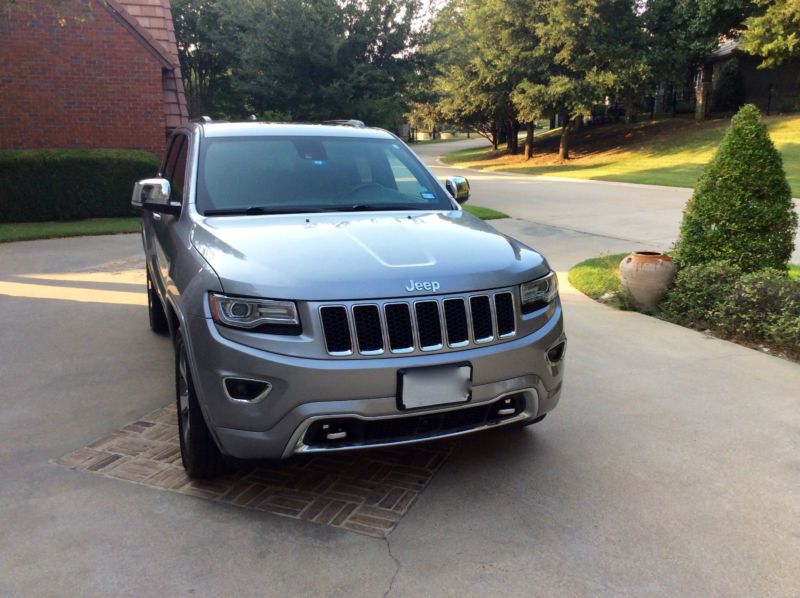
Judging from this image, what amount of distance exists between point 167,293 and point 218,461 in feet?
3.61

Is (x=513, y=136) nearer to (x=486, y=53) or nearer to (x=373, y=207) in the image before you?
(x=486, y=53)

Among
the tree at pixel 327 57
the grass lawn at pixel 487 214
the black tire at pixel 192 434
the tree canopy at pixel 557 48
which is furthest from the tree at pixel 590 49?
the black tire at pixel 192 434

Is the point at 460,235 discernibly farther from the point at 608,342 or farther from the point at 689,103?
the point at 689,103

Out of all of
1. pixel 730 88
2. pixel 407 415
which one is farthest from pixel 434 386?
pixel 730 88

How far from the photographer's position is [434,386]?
3.04 metres

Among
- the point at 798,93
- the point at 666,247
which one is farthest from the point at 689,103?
the point at 666,247

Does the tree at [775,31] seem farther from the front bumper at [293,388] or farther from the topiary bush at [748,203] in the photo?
the front bumper at [293,388]

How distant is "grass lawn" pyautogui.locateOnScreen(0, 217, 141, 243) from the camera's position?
11.8m

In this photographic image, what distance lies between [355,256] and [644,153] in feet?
103

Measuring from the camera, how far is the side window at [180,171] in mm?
4487

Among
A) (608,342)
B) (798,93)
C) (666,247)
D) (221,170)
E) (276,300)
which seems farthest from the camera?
(798,93)

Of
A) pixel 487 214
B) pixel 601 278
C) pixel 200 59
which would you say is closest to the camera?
pixel 601 278

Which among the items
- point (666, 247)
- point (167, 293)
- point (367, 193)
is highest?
point (367, 193)

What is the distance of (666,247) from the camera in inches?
416
